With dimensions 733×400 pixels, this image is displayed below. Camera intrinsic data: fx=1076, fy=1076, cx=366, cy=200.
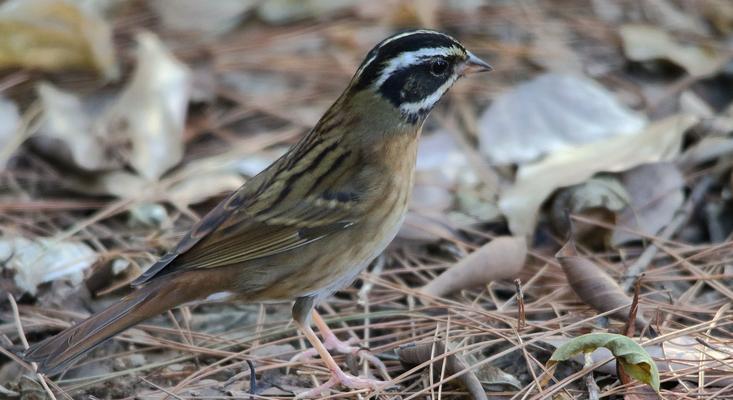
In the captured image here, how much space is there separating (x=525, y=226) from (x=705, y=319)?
1081mm

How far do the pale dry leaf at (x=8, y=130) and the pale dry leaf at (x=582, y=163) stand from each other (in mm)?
2902

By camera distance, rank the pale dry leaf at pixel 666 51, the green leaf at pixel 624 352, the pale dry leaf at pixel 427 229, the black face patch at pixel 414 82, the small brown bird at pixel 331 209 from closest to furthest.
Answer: the green leaf at pixel 624 352, the small brown bird at pixel 331 209, the black face patch at pixel 414 82, the pale dry leaf at pixel 427 229, the pale dry leaf at pixel 666 51

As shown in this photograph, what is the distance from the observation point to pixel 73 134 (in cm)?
638

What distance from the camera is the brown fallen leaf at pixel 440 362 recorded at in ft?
13.9

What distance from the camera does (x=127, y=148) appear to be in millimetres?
6422

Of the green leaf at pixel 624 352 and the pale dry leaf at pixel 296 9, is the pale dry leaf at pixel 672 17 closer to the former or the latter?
the pale dry leaf at pixel 296 9

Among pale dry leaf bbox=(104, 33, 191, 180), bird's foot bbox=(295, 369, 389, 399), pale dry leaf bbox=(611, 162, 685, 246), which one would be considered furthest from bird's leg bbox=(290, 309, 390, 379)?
pale dry leaf bbox=(104, 33, 191, 180)

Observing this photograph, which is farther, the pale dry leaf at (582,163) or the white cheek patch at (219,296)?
the pale dry leaf at (582,163)

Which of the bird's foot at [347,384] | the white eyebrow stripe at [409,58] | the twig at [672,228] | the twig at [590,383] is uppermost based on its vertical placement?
the white eyebrow stripe at [409,58]

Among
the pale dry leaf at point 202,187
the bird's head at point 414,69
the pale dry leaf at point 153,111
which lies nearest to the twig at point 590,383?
the bird's head at point 414,69

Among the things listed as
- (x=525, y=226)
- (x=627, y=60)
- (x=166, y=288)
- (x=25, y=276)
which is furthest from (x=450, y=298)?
(x=627, y=60)

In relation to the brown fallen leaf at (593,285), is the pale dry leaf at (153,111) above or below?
above

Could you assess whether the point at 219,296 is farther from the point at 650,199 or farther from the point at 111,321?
the point at 650,199

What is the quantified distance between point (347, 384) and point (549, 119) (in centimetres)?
260
